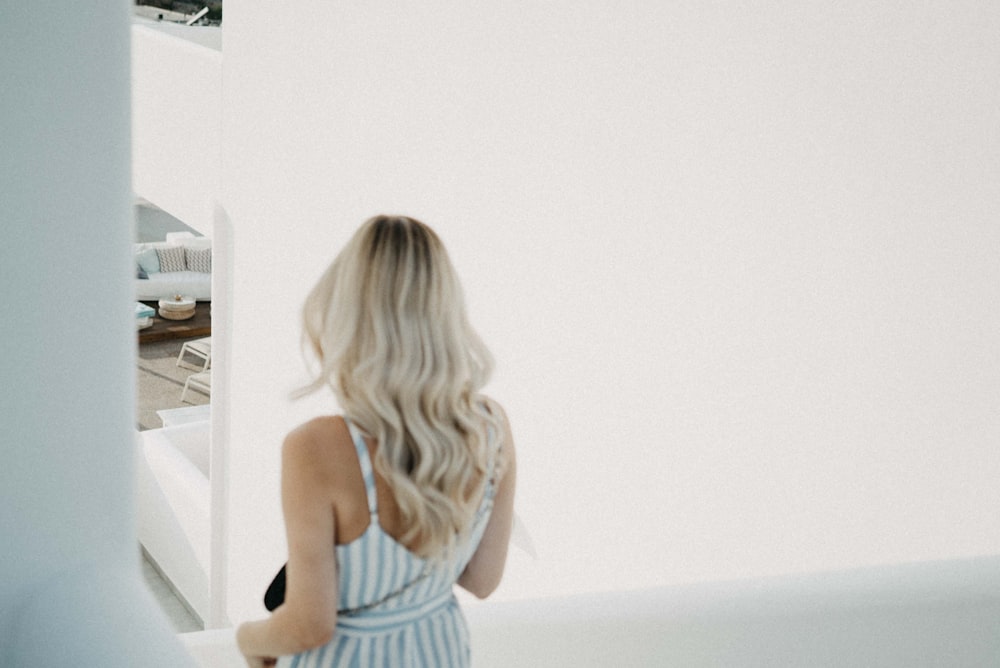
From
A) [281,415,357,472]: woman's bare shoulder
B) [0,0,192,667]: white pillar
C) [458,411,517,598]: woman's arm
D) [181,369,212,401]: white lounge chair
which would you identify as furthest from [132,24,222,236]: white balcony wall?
[281,415,357,472]: woman's bare shoulder

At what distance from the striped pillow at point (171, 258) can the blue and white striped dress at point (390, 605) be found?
14930 mm

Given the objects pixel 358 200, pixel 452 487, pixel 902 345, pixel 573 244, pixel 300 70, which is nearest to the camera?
pixel 452 487

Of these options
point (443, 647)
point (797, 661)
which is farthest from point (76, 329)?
point (797, 661)

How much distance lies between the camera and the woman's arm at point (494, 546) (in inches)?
57.5

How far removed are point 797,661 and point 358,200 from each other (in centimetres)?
344

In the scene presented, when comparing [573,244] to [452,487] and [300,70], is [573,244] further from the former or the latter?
[300,70]

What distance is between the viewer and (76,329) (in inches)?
57.7

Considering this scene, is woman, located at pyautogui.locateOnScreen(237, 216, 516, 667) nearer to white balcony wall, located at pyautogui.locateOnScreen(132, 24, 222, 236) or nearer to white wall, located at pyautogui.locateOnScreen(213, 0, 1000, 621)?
white wall, located at pyautogui.locateOnScreen(213, 0, 1000, 621)

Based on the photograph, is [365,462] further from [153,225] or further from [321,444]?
[153,225]

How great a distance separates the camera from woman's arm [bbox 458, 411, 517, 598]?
1.46m

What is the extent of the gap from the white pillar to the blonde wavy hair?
1.36ft

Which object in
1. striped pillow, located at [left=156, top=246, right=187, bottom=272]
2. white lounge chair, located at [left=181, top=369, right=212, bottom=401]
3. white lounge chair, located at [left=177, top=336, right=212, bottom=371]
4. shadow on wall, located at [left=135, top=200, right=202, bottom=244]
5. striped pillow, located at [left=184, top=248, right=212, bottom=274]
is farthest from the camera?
shadow on wall, located at [left=135, top=200, right=202, bottom=244]

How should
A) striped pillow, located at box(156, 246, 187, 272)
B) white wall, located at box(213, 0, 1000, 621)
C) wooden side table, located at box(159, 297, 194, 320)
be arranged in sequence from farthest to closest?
striped pillow, located at box(156, 246, 187, 272) < wooden side table, located at box(159, 297, 194, 320) < white wall, located at box(213, 0, 1000, 621)

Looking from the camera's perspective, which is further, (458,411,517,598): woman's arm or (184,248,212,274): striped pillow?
(184,248,212,274): striped pillow
